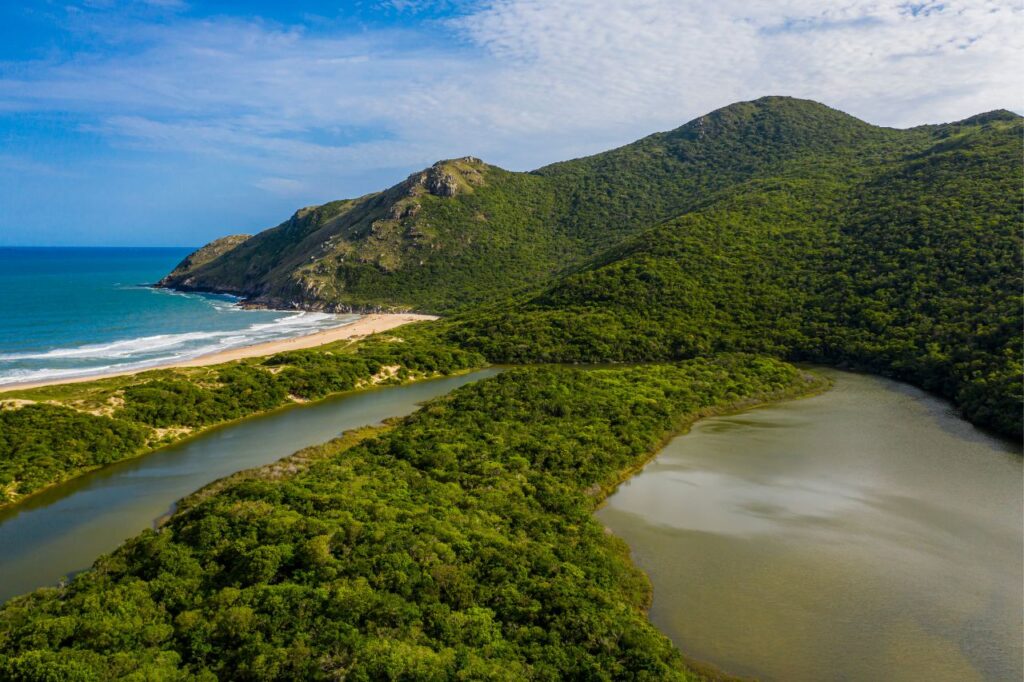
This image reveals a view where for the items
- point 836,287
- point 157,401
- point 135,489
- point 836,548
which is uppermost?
point 836,287

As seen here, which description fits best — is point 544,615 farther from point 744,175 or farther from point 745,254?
point 744,175

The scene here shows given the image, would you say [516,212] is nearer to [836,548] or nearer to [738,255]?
[738,255]

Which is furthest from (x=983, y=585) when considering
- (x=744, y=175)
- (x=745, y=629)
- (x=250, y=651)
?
(x=744, y=175)

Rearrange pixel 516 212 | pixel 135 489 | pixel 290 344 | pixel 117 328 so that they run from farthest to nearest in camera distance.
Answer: pixel 516 212 → pixel 117 328 → pixel 290 344 → pixel 135 489

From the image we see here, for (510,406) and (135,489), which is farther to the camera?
(510,406)

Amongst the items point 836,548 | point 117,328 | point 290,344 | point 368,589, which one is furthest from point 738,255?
point 117,328

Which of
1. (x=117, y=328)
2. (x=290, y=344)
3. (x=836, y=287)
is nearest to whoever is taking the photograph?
(x=836, y=287)

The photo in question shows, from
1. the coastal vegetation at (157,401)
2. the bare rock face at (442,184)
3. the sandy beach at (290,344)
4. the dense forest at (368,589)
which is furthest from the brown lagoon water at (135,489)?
the bare rock face at (442,184)
